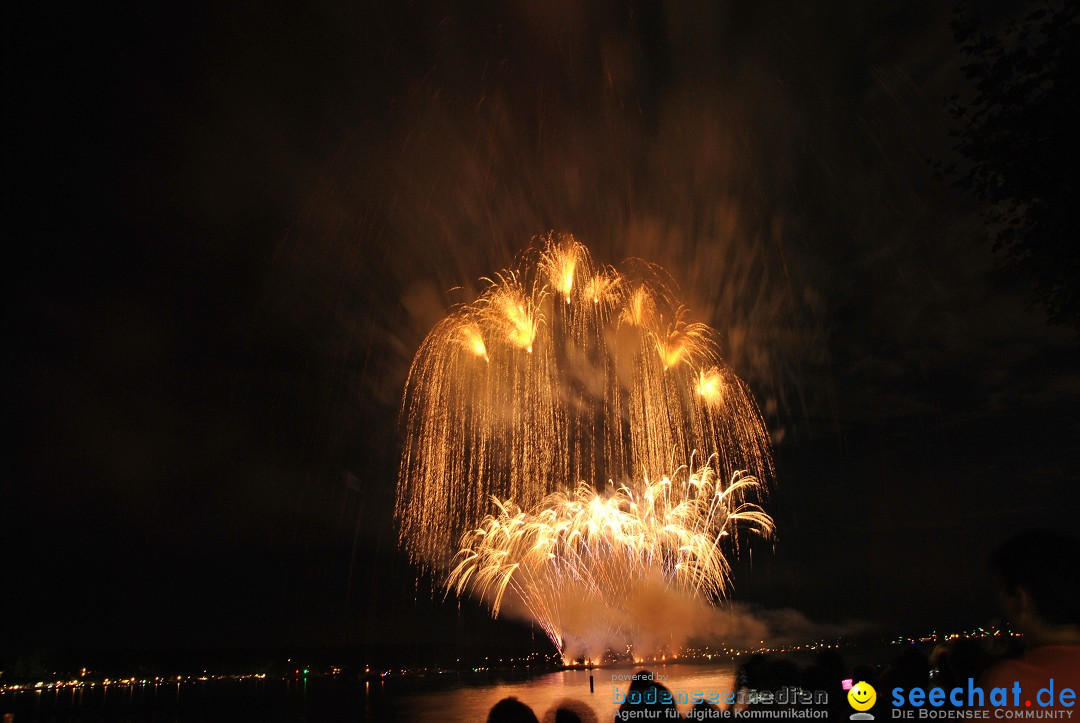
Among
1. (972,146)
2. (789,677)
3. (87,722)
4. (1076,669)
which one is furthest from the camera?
(87,722)

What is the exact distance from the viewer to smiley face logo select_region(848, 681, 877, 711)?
555 cm

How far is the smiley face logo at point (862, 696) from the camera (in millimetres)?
5547

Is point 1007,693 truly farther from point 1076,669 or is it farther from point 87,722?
point 87,722

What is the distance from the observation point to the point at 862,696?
5602mm

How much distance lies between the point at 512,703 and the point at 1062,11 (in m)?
9.34

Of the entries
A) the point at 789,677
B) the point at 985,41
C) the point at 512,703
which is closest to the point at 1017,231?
the point at 985,41

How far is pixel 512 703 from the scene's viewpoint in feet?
11.9

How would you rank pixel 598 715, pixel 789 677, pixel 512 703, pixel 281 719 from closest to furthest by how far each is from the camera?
pixel 512 703 → pixel 789 677 → pixel 598 715 → pixel 281 719

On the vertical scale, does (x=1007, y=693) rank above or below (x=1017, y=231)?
below

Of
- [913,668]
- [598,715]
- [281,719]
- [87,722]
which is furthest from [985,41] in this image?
[87,722]

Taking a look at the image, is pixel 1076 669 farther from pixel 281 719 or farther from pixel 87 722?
pixel 87 722

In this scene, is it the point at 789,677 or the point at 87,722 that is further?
the point at 87,722

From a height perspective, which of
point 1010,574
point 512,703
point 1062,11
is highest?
point 1062,11

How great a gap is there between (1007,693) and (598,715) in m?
35.8
